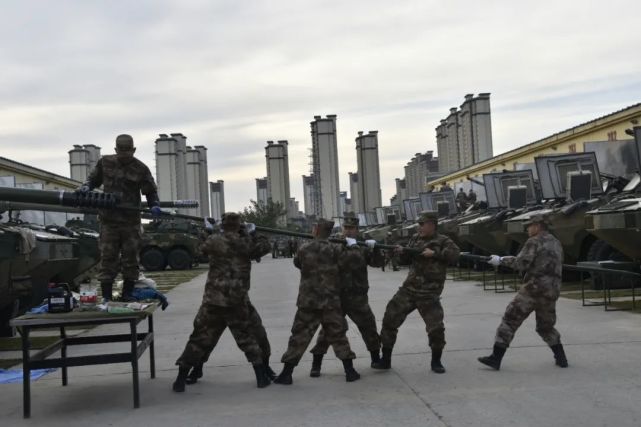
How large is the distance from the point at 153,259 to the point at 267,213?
30703mm

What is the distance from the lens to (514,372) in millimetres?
6191

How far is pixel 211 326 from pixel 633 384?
3.23 meters

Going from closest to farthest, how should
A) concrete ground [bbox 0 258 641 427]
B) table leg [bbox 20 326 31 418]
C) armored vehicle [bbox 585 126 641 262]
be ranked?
1. concrete ground [bbox 0 258 641 427]
2. table leg [bbox 20 326 31 418]
3. armored vehicle [bbox 585 126 641 262]

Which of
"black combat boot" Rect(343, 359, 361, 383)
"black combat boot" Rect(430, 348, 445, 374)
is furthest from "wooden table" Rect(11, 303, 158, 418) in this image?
"black combat boot" Rect(430, 348, 445, 374)

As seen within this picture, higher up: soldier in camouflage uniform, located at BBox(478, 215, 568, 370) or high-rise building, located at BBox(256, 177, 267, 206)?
high-rise building, located at BBox(256, 177, 267, 206)

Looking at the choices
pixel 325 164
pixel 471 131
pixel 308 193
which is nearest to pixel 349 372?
pixel 471 131

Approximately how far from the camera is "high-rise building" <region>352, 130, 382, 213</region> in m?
54.9

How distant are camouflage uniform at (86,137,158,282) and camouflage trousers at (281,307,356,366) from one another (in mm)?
1533

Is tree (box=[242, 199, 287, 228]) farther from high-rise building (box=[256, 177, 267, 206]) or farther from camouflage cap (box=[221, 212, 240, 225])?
camouflage cap (box=[221, 212, 240, 225])

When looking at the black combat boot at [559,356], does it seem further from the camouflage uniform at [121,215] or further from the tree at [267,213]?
the tree at [267,213]

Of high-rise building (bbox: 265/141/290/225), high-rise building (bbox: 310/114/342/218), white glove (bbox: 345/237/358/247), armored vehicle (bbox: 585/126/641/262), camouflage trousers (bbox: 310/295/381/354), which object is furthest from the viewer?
high-rise building (bbox: 265/141/290/225)

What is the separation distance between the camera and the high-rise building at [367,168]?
5488 cm

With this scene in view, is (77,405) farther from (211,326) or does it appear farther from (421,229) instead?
(421,229)

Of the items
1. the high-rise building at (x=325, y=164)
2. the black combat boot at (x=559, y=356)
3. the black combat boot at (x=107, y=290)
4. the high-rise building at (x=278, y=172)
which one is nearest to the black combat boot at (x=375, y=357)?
the black combat boot at (x=559, y=356)
